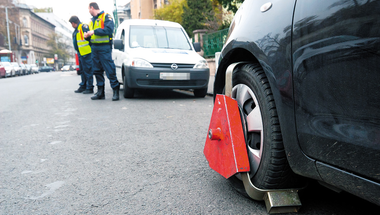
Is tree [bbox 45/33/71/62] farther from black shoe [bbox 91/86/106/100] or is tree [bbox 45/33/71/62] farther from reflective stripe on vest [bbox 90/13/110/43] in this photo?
reflective stripe on vest [bbox 90/13/110/43]

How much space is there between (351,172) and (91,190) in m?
1.67

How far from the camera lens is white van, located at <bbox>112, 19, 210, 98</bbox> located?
7.48m

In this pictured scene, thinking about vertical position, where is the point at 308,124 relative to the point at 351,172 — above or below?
above

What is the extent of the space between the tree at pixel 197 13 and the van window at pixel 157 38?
12.5 metres

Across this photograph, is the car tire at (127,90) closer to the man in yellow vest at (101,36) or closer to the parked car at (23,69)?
the man in yellow vest at (101,36)

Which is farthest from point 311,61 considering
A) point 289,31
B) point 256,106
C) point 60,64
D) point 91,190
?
point 60,64

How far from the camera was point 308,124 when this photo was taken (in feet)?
5.30

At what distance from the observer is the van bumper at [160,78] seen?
293 inches

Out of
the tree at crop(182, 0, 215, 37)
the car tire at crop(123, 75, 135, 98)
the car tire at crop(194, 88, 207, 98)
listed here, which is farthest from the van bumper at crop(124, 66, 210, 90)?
the tree at crop(182, 0, 215, 37)

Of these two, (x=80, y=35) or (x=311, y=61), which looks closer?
(x=311, y=61)

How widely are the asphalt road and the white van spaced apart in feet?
7.07

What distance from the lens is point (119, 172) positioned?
2842mm

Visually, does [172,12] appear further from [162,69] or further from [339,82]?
[339,82]

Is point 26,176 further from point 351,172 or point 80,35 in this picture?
point 80,35
